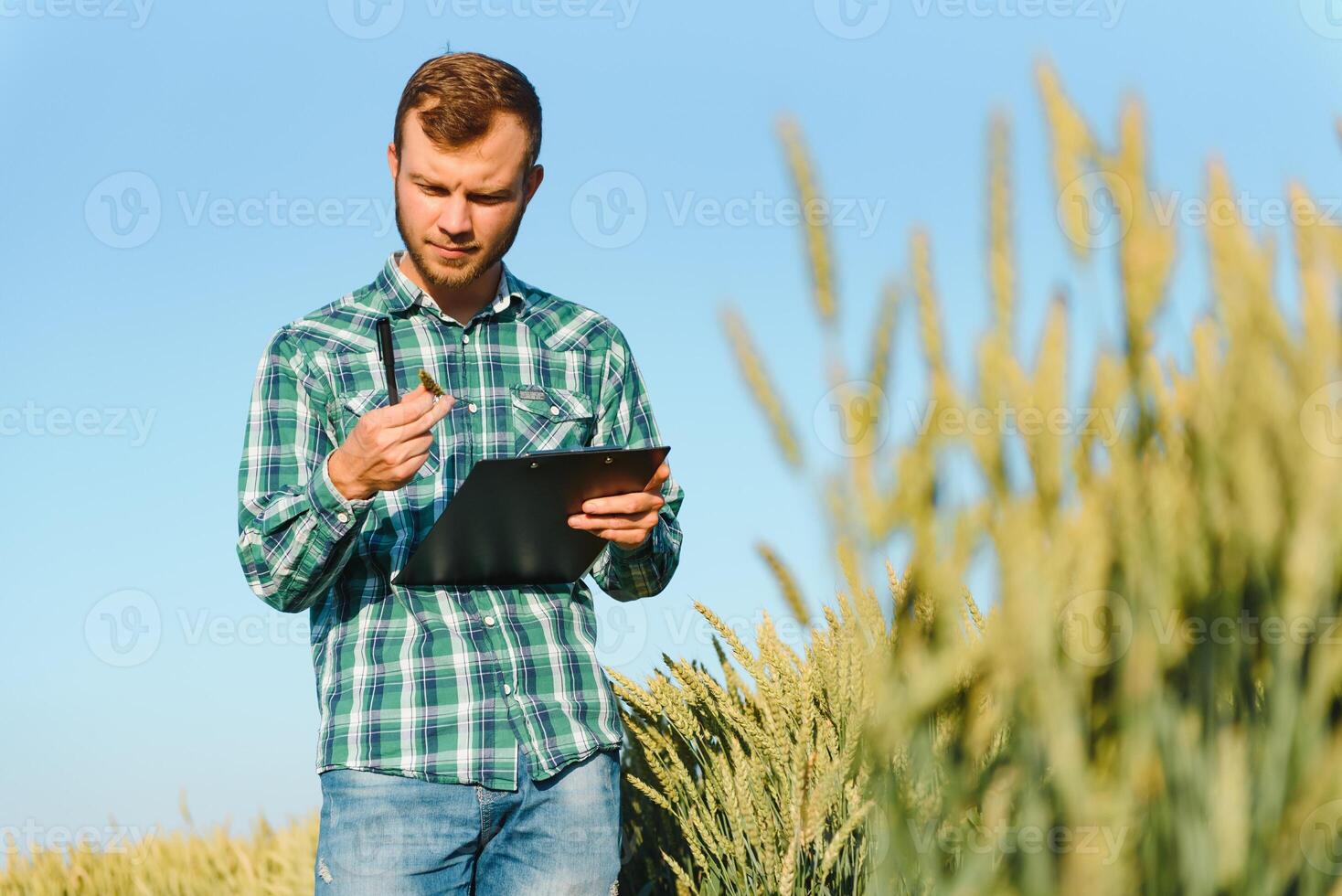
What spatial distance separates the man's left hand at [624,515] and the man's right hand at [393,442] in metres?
0.29

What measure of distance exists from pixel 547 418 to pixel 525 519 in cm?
43

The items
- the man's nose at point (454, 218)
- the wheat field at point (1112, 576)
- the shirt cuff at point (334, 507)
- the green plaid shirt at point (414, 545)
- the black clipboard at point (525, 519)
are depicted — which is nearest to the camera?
the wheat field at point (1112, 576)

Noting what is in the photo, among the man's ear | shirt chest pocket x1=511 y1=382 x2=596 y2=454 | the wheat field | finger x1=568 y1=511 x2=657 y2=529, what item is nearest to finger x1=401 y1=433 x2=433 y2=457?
finger x1=568 y1=511 x2=657 y2=529

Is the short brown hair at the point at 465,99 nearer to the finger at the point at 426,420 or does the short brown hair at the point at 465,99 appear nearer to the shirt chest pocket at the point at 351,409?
the shirt chest pocket at the point at 351,409

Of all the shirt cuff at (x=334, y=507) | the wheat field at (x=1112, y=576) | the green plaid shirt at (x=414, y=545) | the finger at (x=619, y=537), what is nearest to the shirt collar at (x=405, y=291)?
the green plaid shirt at (x=414, y=545)

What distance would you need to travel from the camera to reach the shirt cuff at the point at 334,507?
6.32 ft

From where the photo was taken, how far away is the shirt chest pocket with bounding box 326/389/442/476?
2230 mm

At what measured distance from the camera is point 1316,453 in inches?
29.3

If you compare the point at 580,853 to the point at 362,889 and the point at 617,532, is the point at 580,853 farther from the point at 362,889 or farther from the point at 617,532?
the point at 617,532

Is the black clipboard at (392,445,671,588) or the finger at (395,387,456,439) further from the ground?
the finger at (395,387,456,439)

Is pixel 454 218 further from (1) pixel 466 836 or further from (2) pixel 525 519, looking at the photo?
(1) pixel 466 836

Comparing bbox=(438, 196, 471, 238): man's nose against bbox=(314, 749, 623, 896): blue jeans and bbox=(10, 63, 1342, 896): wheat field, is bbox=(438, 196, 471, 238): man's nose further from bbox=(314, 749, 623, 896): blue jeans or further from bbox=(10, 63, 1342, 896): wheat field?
bbox=(10, 63, 1342, 896): wheat field

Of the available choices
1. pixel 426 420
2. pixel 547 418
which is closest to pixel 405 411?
pixel 426 420

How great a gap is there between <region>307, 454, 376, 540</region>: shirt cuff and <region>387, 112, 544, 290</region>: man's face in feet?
1.56
